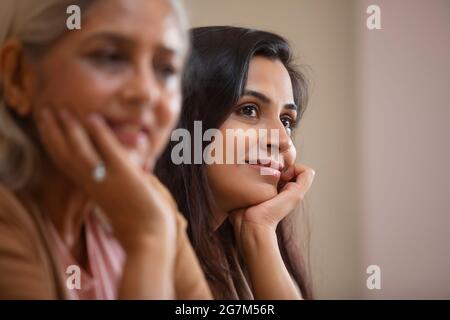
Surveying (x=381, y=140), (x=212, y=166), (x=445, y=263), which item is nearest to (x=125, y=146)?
(x=212, y=166)

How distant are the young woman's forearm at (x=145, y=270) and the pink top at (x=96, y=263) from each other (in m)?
0.04

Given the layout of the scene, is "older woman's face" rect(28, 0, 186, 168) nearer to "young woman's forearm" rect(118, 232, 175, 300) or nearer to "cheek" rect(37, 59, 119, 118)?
"cheek" rect(37, 59, 119, 118)

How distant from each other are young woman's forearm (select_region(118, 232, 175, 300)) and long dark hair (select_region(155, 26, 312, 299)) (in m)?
0.17

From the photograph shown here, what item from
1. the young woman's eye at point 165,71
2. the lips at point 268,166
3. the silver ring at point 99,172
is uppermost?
the young woman's eye at point 165,71

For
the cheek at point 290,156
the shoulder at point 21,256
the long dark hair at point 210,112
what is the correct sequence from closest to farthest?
the shoulder at point 21,256, the long dark hair at point 210,112, the cheek at point 290,156

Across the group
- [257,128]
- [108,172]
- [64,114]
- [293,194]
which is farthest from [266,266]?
[64,114]

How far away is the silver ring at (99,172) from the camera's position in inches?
35.0

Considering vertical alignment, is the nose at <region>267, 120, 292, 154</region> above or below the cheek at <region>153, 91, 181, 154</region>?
below

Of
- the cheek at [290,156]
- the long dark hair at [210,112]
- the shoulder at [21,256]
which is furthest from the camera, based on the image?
the cheek at [290,156]

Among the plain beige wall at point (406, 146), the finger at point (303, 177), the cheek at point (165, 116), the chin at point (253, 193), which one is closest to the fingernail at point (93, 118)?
the cheek at point (165, 116)

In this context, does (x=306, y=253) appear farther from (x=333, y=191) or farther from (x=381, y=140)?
(x=381, y=140)

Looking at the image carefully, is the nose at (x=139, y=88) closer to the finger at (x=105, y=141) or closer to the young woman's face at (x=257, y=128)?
the finger at (x=105, y=141)

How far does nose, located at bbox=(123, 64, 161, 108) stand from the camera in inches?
36.1

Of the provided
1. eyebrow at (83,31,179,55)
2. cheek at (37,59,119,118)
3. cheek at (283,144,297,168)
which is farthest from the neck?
cheek at (283,144,297,168)
